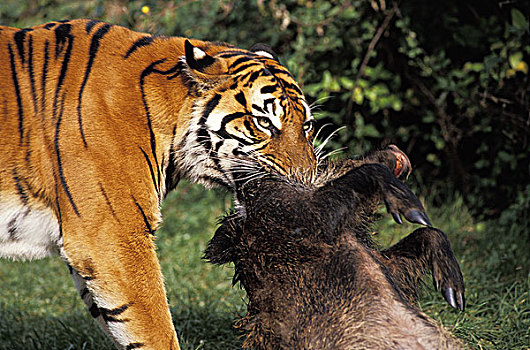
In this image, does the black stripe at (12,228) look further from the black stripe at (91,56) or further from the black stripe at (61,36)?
the black stripe at (61,36)

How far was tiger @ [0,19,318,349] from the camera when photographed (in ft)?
9.68

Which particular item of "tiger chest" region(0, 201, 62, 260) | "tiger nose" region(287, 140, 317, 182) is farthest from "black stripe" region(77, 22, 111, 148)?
"tiger nose" region(287, 140, 317, 182)

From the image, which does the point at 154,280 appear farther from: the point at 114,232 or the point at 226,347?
the point at 226,347

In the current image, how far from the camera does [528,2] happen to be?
545cm

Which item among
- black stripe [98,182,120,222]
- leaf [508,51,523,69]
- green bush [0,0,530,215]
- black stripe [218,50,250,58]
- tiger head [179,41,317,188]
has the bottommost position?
green bush [0,0,530,215]

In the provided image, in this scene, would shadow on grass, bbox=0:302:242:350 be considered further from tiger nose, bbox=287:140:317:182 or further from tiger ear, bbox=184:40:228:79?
tiger ear, bbox=184:40:228:79

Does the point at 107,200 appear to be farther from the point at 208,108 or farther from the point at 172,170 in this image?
the point at 208,108

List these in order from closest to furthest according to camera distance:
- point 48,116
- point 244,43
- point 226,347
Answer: point 48,116 → point 226,347 → point 244,43

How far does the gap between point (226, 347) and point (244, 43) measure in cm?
384

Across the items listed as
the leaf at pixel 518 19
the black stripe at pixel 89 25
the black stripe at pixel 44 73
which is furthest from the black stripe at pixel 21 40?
the leaf at pixel 518 19

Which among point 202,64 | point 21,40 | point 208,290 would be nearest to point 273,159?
point 202,64

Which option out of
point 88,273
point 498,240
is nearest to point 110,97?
point 88,273

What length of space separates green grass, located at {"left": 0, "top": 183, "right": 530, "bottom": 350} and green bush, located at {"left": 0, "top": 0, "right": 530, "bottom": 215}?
23.2 inches

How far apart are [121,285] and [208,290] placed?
81.5 inches
